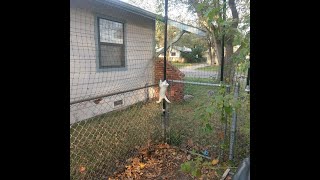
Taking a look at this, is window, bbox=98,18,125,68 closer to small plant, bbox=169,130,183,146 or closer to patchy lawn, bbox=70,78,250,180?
patchy lawn, bbox=70,78,250,180

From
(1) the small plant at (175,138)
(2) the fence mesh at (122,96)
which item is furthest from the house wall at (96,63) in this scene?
(1) the small plant at (175,138)

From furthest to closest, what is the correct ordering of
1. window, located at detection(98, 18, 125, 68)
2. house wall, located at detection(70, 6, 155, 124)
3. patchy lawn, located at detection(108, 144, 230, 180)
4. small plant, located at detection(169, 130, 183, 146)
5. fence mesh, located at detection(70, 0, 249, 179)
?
1. window, located at detection(98, 18, 125, 68)
2. house wall, located at detection(70, 6, 155, 124)
3. small plant, located at detection(169, 130, 183, 146)
4. fence mesh, located at detection(70, 0, 249, 179)
5. patchy lawn, located at detection(108, 144, 230, 180)

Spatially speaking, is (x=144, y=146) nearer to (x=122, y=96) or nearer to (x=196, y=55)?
(x=196, y=55)

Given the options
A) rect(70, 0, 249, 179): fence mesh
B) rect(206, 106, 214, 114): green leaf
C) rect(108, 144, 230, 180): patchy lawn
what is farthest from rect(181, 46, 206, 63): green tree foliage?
rect(206, 106, 214, 114): green leaf

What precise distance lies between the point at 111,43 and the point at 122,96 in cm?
128

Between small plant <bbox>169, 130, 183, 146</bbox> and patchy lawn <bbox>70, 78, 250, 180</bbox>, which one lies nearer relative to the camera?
patchy lawn <bbox>70, 78, 250, 180</bbox>

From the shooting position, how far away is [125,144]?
3408 mm

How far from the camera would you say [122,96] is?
18.9ft

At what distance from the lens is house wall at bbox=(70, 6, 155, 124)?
4500mm

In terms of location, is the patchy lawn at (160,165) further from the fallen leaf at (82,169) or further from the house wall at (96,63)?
the house wall at (96,63)
